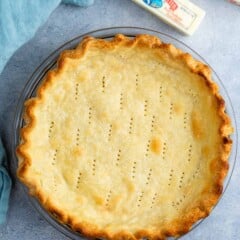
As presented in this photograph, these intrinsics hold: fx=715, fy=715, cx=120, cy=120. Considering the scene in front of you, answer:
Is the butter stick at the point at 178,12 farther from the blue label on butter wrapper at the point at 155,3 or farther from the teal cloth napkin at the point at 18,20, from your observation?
the teal cloth napkin at the point at 18,20

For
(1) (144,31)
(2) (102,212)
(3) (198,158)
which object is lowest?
(2) (102,212)

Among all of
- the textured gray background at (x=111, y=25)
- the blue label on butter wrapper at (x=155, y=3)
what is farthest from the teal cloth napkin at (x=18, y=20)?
the blue label on butter wrapper at (x=155, y=3)

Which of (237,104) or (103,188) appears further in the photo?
(237,104)

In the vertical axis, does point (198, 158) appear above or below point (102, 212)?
above

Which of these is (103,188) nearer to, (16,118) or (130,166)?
(130,166)

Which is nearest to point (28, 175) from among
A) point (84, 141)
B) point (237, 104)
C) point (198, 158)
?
point (84, 141)

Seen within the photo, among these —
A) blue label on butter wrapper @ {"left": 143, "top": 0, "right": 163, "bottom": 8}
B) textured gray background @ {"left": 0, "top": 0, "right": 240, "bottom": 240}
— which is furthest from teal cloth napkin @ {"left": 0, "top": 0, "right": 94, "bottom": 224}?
blue label on butter wrapper @ {"left": 143, "top": 0, "right": 163, "bottom": 8}

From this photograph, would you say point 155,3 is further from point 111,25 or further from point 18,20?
point 18,20

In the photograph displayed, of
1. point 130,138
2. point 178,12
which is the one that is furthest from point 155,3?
point 130,138
